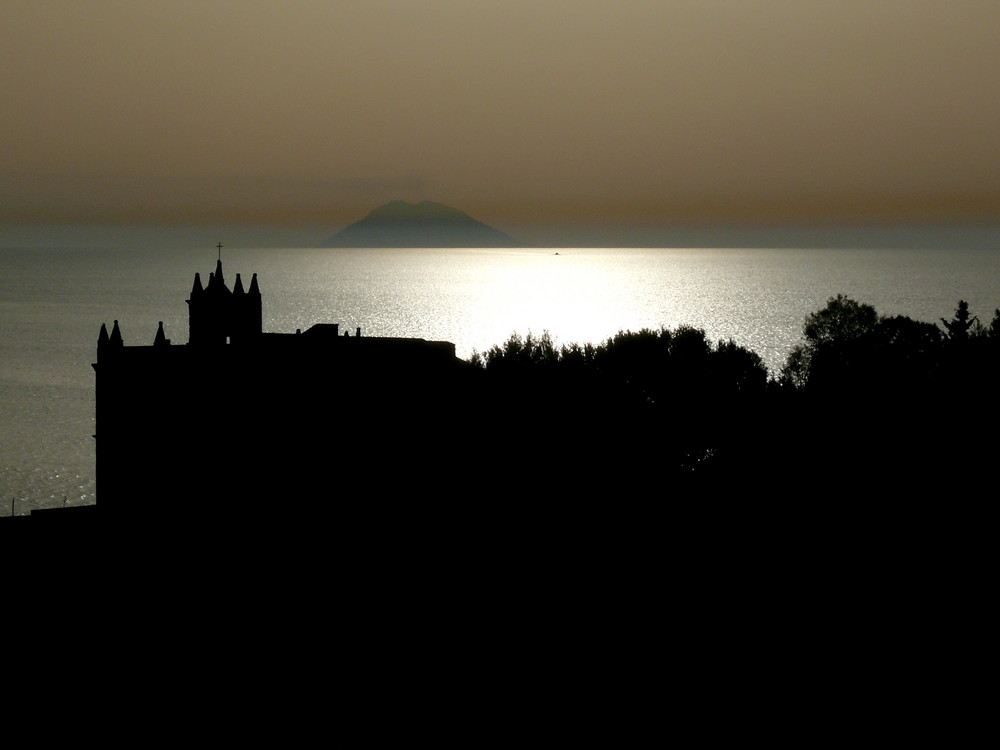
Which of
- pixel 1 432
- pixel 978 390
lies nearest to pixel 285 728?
pixel 978 390

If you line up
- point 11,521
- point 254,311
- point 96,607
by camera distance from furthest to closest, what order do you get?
point 254,311, point 11,521, point 96,607

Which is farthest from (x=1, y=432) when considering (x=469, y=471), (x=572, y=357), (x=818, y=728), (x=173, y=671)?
(x=818, y=728)

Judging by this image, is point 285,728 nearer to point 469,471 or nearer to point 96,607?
point 96,607

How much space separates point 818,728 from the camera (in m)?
24.8

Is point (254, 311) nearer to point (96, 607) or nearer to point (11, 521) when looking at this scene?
point (11, 521)

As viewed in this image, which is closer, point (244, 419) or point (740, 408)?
point (244, 419)

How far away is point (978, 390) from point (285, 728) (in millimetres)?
35705

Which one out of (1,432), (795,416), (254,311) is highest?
(254,311)

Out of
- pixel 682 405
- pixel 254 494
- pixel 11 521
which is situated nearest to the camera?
pixel 11 521

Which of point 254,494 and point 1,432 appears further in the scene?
point 1,432

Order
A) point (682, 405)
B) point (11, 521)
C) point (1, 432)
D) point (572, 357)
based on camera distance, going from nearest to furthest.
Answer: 1. point (11, 521)
2. point (682, 405)
3. point (572, 357)
4. point (1, 432)

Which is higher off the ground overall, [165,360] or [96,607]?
[165,360]

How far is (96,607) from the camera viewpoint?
31766 millimetres

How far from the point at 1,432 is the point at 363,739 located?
105 meters
